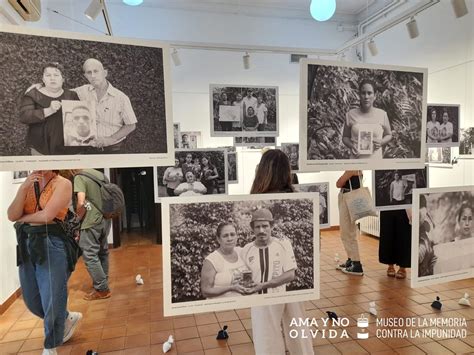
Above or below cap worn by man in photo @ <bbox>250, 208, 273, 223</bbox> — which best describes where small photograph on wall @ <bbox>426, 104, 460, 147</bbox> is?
above

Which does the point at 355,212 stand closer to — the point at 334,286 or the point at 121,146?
the point at 121,146

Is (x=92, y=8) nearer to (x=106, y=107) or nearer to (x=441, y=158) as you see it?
(x=106, y=107)

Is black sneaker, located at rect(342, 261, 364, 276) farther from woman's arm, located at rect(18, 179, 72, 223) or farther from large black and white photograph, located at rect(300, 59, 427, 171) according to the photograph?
woman's arm, located at rect(18, 179, 72, 223)

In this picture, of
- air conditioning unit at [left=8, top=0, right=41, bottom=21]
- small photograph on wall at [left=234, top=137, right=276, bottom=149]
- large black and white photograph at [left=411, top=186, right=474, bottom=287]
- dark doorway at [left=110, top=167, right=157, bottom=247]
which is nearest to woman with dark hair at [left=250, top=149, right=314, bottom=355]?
large black and white photograph at [left=411, top=186, right=474, bottom=287]

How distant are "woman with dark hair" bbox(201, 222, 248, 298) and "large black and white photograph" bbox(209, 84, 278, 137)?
1.14 metres

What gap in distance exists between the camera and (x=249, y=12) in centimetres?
446

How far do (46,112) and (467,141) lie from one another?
375 centimetres

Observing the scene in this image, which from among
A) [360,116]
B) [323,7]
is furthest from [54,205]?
[323,7]

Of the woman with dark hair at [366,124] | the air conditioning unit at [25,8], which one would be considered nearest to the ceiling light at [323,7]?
the woman with dark hair at [366,124]

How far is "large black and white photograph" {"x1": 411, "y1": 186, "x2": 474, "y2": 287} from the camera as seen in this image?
1.28 meters

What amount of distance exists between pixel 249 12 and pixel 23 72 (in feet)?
13.7

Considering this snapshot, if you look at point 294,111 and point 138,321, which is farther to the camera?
point 294,111

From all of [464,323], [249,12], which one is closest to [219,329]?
[464,323]

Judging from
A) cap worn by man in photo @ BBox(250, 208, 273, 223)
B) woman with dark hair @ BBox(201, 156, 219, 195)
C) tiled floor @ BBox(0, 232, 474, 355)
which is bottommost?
tiled floor @ BBox(0, 232, 474, 355)
